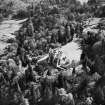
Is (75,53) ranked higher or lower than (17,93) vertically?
higher

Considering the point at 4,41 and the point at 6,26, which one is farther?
the point at 6,26

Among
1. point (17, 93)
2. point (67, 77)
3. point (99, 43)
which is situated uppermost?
point (99, 43)

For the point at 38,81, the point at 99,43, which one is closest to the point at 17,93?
the point at 38,81

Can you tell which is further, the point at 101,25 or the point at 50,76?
the point at 101,25

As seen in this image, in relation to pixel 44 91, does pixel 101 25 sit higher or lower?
higher

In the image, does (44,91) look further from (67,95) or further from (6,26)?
(6,26)

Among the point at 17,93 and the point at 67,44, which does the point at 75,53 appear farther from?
the point at 17,93

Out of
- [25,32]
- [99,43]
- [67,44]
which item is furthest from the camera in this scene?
[25,32]

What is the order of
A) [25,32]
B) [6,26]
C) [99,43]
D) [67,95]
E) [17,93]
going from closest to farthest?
[67,95], [17,93], [99,43], [25,32], [6,26]

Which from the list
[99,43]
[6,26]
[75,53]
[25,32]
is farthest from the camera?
[6,26]

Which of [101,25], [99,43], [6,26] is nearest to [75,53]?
[99,43]
